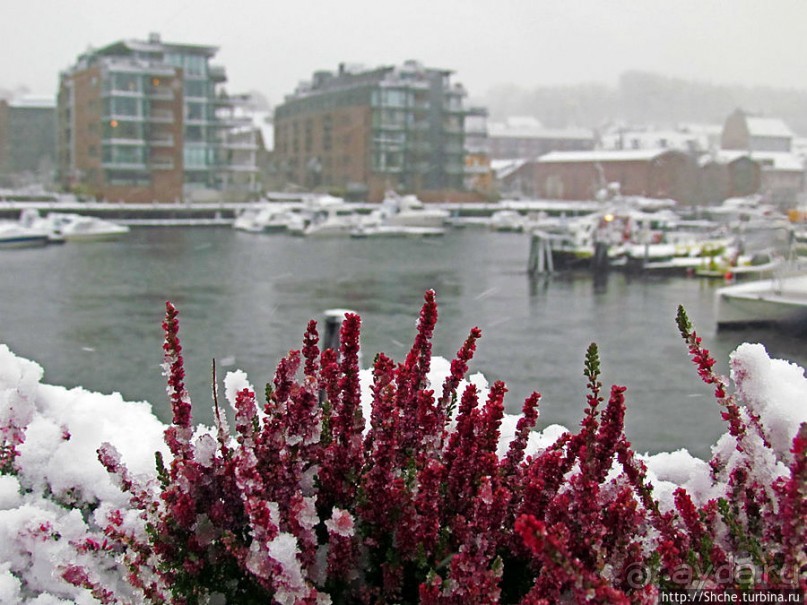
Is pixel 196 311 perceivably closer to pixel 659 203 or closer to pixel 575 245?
pixel 575 245

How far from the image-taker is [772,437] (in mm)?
2041

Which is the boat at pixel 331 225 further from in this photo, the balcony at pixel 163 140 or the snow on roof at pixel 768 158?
the snow on roof at pixel 768 158

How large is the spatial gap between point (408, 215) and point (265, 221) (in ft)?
28.7

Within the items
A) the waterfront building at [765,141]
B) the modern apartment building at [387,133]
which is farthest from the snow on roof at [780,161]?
the modern apartment building at [387,133]

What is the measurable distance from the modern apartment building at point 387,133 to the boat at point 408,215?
1005 cm

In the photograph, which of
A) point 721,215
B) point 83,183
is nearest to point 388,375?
point 83,183

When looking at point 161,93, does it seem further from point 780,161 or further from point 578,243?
point 780,161

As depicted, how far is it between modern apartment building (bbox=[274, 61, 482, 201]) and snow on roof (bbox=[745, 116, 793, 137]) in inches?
1760

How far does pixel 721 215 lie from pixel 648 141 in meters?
32.1

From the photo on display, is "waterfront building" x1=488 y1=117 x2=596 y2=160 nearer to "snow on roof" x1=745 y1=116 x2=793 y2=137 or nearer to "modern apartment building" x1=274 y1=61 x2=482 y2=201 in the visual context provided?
"snow on roof" x1=745 y1=116 x2=793 y2=137

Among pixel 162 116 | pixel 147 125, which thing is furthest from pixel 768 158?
pixel 147 125

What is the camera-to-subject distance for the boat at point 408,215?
57812 mm

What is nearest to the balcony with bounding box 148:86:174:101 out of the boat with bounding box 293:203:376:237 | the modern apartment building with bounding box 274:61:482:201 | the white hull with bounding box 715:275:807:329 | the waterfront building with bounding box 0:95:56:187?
the boat with bounding box 293:203:376:237

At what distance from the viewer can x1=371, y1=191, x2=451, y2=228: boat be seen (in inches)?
2276
